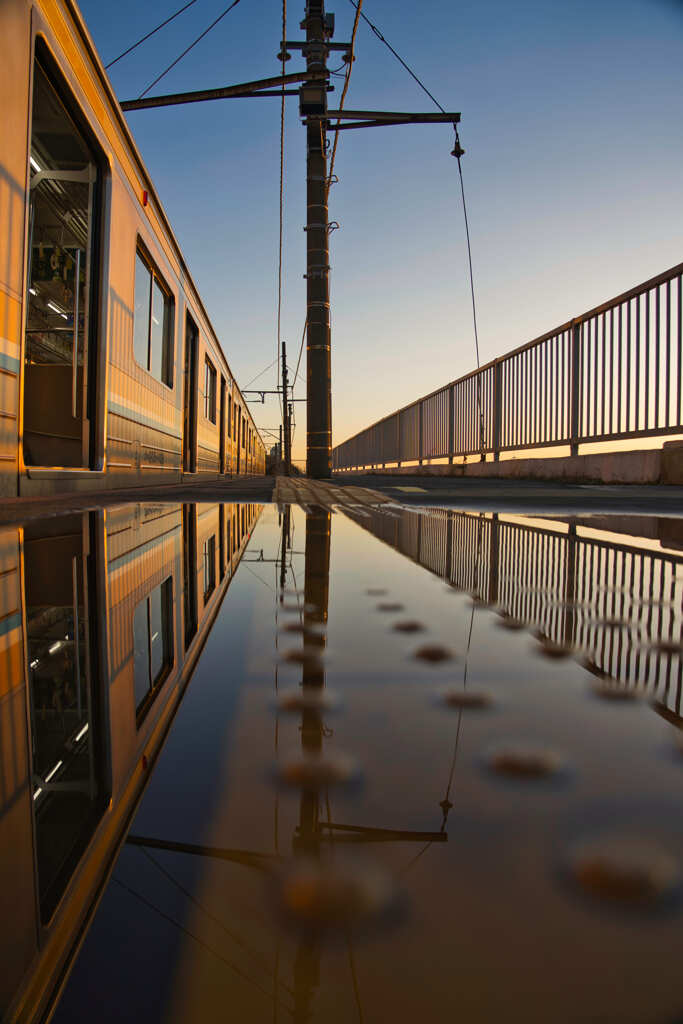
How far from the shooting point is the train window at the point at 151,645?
1.64ft

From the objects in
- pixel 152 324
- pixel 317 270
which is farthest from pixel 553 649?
pixel 317 270

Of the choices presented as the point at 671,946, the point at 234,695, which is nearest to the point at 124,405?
the point at 234,695

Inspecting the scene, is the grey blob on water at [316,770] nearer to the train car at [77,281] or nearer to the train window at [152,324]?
the train car at [77,281]

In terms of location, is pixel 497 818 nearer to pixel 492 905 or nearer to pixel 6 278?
pixel 492 905

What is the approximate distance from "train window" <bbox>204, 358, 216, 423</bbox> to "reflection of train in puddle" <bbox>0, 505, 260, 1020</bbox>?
977 centimetres

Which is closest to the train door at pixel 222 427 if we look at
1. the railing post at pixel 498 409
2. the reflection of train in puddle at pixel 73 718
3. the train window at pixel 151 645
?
the railing post at pixel 498 409

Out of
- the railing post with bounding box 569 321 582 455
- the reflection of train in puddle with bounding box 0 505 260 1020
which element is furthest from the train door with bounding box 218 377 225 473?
the reflection of train in puddle with bounding box 0 505 260 1020

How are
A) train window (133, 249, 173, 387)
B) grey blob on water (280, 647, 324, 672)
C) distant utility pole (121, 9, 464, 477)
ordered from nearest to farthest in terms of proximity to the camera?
grey blob on water (280, 647, 324, 672)
train window (133, 249, 173, 387)
distant utility pole (121, 9, 464, 477)

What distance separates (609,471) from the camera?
6.15 meters

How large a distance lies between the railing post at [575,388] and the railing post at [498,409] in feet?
6.84

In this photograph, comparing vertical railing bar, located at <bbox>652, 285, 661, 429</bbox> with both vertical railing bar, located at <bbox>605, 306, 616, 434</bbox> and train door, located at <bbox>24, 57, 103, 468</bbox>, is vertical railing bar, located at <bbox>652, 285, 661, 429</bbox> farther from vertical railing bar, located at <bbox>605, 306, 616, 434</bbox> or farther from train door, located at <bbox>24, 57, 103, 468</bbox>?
train door, located at <bbox>24, 57, 103, 468</bbox>

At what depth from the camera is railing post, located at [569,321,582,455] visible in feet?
22.9

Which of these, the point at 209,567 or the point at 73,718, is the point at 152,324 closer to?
the point at 209,567

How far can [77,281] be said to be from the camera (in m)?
3.92
